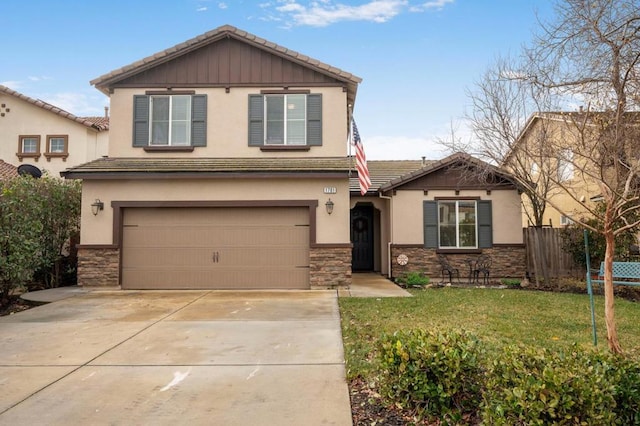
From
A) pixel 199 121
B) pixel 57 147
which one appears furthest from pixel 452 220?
pixel 57 147

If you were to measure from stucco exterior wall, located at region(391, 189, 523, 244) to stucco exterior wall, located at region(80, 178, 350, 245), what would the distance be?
284cm

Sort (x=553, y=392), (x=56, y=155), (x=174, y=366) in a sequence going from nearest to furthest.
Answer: (x=553, y=392)
(x=174, y=366)
(x=56, y=155)

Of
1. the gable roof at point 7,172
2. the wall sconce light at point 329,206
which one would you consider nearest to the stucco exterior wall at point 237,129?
the wall sconce light at point 329,206

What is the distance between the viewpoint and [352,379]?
4480mm

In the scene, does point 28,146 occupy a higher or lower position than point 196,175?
higher

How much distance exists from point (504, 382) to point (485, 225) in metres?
11.3

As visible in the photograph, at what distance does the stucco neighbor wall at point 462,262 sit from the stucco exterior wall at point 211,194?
9.82 feet

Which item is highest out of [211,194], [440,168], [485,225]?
[440,168]

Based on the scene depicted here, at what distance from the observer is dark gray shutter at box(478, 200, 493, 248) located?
44.4 feet

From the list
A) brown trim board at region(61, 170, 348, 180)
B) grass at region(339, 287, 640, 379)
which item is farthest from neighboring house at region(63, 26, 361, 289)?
grass at region(339, 287, 640, 379)

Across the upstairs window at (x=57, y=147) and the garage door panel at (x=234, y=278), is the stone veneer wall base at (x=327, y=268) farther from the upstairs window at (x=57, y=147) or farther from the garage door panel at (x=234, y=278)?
the upstairs window at (x=57, y=147)

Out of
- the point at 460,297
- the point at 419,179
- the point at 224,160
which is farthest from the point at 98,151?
the point at 460,297

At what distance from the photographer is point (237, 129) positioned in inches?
496

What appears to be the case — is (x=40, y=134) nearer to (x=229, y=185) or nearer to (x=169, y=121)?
(x=169, y=121)
